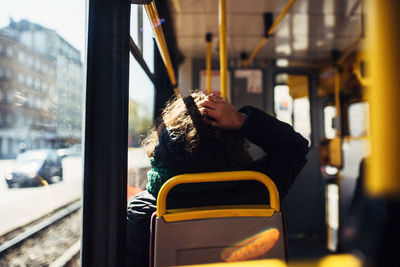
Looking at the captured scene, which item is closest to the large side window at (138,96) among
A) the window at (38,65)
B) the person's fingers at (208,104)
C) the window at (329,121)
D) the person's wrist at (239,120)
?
the person's fingers at (208,104)

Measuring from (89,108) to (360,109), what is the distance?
321cm

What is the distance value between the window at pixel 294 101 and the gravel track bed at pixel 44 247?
8.74 ft

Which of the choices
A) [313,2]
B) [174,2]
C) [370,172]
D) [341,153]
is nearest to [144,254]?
[370,172]

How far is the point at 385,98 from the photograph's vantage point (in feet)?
0.89

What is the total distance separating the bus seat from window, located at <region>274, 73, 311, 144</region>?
9.41 ft

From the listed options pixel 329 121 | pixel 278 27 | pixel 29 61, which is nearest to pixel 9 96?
pixel 29 61

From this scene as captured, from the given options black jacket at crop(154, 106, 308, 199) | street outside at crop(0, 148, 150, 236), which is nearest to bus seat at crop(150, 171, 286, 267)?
black jacket at crop(154, 106, 308, 199)

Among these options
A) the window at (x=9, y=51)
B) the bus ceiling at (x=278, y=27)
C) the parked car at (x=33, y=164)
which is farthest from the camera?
the bus ceiling at (x=278, y=27)

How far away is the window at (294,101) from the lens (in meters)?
3.79

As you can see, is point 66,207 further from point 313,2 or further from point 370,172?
point 370,172

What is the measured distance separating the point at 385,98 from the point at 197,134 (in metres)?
0.95

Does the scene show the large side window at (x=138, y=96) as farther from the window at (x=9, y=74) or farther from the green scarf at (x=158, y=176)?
the window at (x=9, y=74)

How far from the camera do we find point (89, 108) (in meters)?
0.90

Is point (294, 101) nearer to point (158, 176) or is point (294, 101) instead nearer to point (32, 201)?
point (158, 176)
